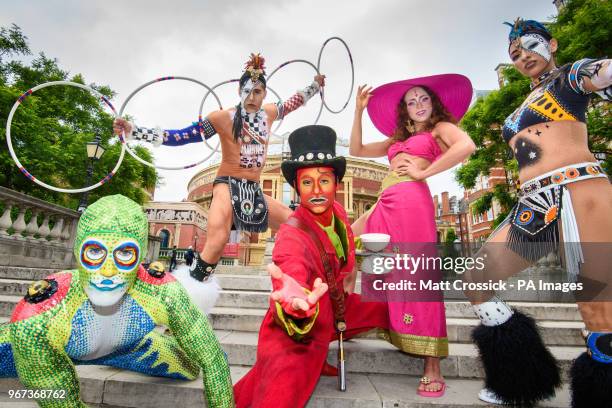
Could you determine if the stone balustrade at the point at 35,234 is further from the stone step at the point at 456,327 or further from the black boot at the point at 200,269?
the black boot at the point at 200,269

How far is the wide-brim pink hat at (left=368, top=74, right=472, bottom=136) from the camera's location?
2971 mm

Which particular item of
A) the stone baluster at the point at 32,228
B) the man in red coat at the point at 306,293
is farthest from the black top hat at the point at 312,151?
the stone baluster at the point at 32,228

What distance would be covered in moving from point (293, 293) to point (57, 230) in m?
9.67

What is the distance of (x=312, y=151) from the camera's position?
7.47ft

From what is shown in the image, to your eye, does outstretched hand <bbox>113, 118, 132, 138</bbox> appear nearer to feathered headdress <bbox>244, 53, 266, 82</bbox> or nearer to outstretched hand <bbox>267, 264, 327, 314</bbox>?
feathered headdress <bbox>244, 53, 266, 82</bbox>

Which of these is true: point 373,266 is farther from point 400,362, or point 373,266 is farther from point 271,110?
point 271,110

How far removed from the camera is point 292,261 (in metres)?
2.00

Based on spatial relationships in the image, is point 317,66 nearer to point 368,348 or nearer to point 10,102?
point 368,348

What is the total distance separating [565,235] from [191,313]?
92.7 inches

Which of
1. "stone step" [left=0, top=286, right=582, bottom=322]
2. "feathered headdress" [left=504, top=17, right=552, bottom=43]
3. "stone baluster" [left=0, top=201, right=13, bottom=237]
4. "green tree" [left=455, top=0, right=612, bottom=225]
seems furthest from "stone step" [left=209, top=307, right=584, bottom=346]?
"stone baluster" [left=0, top=201, right=13, bottom=237]

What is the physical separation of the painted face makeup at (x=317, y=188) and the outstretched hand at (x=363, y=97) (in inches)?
46.2

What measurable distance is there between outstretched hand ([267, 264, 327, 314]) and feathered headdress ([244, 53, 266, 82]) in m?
2.46

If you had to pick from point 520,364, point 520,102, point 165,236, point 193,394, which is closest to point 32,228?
point 193,394

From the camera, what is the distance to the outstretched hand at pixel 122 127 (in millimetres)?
A: 3482
